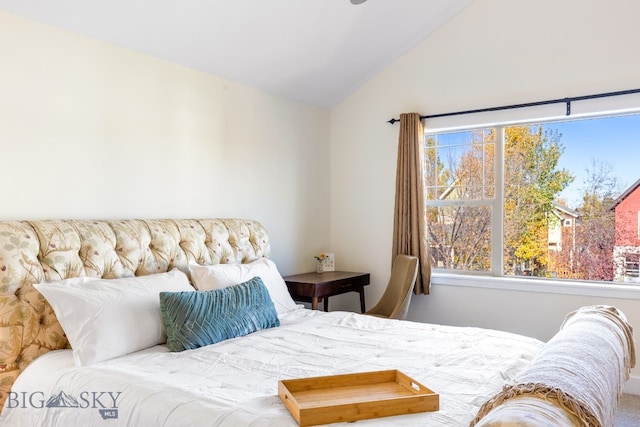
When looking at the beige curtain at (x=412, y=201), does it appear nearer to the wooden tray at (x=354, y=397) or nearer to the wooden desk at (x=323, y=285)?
the wooden desk at (x=323, y=285)

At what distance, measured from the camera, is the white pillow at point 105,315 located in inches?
82.4

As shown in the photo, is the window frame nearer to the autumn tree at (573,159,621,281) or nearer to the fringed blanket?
the autumn tree at (573,159,621,281)

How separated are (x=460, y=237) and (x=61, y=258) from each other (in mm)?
2983

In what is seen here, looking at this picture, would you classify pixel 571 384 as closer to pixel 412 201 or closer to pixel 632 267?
pixel 632 267

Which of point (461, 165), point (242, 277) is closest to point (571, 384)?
point (242, 277)

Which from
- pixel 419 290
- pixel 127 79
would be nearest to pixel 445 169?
pixel 419 290

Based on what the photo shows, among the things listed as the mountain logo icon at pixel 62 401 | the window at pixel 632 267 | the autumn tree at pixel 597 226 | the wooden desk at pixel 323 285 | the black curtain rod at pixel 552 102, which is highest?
the black curtain rod at pixel 552 102

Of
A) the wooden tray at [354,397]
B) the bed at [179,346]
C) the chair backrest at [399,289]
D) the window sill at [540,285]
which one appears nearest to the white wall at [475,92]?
the window sill at [540,285]

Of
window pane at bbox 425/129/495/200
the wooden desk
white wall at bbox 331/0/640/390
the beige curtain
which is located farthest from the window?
the wooden desk

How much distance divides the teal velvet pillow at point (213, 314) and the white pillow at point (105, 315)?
3.5 inches

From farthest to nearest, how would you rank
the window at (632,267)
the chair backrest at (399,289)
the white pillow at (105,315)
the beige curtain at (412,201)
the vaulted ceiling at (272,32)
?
the beige curtain at (412,201), the chair backrest at (399,289), the window at (632,267), the vaulted ceiling at (272,32), the white pillow at (105,315)

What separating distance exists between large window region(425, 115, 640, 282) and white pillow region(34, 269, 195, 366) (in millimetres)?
2620

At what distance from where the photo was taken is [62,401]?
189 cm

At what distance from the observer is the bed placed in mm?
1617
